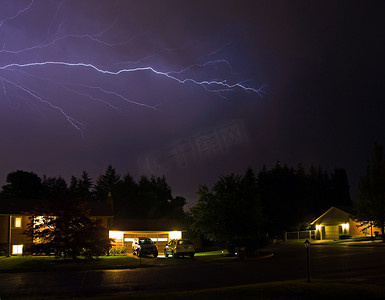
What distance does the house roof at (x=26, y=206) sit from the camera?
126 ft

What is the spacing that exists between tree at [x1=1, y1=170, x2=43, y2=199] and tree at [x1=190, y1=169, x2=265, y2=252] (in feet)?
153

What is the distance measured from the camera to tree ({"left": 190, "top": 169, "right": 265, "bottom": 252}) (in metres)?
31.0

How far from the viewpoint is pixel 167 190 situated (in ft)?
291

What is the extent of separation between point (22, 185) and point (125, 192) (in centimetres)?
2144

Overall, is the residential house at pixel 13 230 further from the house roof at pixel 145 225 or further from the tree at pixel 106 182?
the tree at pixel 106 182

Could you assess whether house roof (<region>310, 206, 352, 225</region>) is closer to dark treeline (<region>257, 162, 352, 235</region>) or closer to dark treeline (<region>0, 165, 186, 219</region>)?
dark treeline (<region>257, 162, 352, 235</region>)

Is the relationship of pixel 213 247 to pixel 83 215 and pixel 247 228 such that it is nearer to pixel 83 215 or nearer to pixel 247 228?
pixel 247 228

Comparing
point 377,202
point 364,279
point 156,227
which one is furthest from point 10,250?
point 377,202

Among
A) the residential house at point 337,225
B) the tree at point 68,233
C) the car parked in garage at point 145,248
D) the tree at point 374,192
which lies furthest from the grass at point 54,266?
the residential house at point 337,225

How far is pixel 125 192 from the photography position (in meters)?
87.1

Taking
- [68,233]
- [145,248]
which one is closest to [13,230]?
[68,233]

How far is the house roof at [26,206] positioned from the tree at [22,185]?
29.5 m

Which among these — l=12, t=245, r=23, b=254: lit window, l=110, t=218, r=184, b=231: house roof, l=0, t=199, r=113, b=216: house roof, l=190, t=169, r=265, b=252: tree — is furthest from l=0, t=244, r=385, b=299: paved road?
l=110, t=218, r=184, b=231: house roof

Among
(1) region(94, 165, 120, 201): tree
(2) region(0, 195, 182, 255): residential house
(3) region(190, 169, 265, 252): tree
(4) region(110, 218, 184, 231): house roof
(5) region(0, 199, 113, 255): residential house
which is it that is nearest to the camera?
(3) region(190, 169, 265, 252): tree
